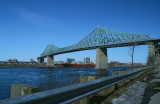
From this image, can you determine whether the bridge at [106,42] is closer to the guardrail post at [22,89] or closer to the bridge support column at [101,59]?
the bridge support column at [101,59]

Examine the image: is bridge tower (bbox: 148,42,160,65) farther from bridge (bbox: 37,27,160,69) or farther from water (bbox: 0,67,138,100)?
water (bbox: 0,67,138,100)

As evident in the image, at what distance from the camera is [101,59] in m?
72.7

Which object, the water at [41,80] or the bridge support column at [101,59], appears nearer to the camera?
the water at [41,80]

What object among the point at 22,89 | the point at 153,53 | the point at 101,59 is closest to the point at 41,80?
the point at 22,89

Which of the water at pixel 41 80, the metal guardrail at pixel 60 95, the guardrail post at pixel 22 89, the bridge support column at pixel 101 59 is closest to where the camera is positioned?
the metal guardrail at pixel 60 95

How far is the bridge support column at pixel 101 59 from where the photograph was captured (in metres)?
70.7

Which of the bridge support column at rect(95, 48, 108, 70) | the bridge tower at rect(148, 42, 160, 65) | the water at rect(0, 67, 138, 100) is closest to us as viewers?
the water at rect(0, 67, 138, 100)

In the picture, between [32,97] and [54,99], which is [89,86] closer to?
[54,99]

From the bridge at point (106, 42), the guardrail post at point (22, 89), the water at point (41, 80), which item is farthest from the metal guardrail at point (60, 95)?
the bridge at point (106, 42)

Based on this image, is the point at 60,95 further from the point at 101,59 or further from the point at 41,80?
the point at 101,59

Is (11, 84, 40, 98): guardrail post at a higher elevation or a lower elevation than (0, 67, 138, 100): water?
higher

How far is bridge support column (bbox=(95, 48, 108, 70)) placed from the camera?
70.7m

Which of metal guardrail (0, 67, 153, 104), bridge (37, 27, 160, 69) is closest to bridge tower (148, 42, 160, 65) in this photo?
bridge (37, 27, 160, 69)

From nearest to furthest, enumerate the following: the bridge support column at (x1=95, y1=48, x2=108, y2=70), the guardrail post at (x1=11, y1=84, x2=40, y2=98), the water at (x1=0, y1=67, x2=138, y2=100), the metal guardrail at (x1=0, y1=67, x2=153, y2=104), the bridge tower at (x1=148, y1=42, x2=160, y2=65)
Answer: the metal guardrail at (x1=0, y1=67, x2=153, y2=104) → the guardrail post at (x1=11, y1=84, x2=40, y2=98) → the water at (x1=0, y1=67, x2=138, y2=100) → the bridge tower at (x1=148, y1=42, x2=160, y2=65) → the bridge support column at (x1=95, y1=48, x2=108, y2=70)
